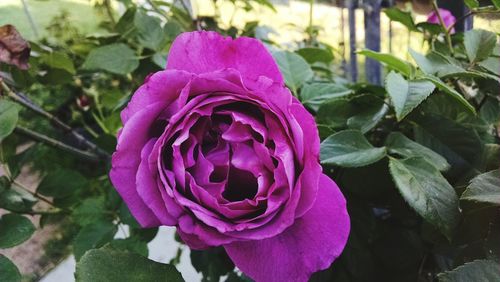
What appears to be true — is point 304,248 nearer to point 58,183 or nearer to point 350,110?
point 350,110

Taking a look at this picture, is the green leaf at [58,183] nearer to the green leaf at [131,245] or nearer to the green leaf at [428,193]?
the green leaf at [131,245]

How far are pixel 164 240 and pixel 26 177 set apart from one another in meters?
0.78

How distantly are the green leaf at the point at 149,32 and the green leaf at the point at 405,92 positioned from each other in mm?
307

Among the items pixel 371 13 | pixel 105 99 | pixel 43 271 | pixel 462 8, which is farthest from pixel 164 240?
pixel 462 8

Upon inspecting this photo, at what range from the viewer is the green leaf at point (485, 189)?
28 centimetres

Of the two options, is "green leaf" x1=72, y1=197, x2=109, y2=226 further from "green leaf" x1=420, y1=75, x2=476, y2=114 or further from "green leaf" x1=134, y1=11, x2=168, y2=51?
"green leaf" x1=420, y1=75, x2=476, y2=114

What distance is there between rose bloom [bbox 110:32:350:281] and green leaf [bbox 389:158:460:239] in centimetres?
8

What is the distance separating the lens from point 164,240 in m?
1.12

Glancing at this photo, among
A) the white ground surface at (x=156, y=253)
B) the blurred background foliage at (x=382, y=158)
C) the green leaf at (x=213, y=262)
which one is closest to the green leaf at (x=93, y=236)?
the blurred background foliage at (x=382, y=158)

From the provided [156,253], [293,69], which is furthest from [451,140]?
[156,253]

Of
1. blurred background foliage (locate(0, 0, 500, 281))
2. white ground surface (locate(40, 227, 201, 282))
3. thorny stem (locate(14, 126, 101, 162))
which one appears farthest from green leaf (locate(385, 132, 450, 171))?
white ground surface (locate(40, 227, 201, 282))

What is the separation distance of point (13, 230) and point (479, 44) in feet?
1.53

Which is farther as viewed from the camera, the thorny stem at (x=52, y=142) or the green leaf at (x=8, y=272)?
the thorny stem at (x=52, y=142)

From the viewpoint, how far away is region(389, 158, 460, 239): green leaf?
0.98ft
